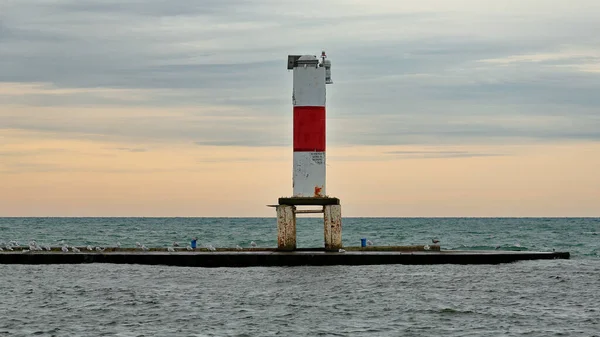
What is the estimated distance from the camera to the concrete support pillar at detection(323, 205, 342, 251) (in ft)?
116

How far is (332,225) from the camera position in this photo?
3544 cm

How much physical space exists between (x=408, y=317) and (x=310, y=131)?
12.2 m

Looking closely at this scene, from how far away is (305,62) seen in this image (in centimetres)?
3578

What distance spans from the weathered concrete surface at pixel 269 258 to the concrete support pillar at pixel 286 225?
2.14 feet

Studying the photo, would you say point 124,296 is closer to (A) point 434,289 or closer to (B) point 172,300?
(B) point 172,300

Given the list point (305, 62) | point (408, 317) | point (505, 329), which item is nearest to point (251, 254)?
point (305, 62)

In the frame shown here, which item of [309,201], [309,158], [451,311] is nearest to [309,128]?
[309,158]

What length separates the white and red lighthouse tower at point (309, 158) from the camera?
35.3m

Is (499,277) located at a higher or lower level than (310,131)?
lower

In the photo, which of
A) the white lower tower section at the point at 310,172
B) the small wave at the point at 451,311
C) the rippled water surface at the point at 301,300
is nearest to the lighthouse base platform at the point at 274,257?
the rippled water surface at the point at 301,300

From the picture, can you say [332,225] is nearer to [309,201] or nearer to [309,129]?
[309,201]

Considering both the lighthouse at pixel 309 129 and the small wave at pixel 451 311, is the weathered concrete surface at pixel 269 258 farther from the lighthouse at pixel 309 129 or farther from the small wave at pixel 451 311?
the small wave at pixel 451 311

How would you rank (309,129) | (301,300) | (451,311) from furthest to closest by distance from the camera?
(309,129)
(301,300)
(451,311)

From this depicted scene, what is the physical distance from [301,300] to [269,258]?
7.25 metres
